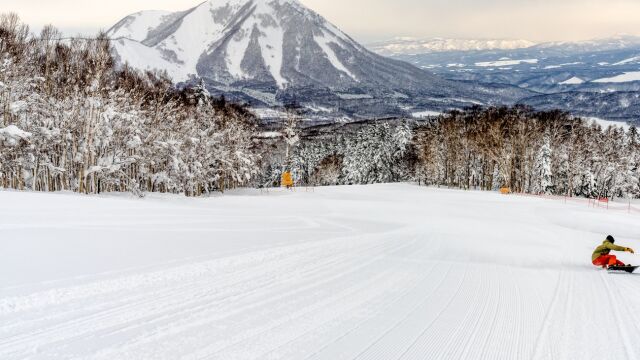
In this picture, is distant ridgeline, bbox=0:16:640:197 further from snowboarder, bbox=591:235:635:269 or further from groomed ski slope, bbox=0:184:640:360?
snowboarder, bbox=591:235:635:269

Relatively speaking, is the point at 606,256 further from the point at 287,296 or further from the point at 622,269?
the point at 287,296

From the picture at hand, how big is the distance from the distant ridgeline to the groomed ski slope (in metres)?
19.3

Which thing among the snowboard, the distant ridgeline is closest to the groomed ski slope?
the snowboard

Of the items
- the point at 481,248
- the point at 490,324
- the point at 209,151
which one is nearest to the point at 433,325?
the point at 490,324

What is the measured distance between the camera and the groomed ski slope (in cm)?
593

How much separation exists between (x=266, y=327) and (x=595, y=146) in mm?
72086

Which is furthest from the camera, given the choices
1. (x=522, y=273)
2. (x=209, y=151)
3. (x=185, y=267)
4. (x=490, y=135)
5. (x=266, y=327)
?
(x=490, y=135)

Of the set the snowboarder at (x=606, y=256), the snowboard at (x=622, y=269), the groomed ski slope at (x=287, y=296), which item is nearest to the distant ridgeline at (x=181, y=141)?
the groomed ski slope at (x=287, y=296)

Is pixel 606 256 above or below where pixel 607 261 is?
above

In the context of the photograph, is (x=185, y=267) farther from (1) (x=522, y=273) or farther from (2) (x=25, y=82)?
(2) (x=25, y=82)

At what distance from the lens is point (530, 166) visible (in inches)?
2511

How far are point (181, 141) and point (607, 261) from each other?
33.4 m

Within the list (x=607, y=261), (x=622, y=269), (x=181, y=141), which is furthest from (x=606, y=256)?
(x=181, y=141)

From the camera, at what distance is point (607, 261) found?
40.7 ft
